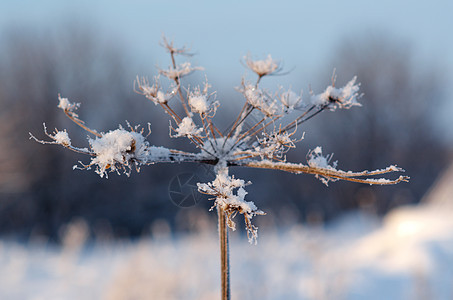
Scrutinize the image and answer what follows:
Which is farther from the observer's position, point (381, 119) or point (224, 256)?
point (381, 119)

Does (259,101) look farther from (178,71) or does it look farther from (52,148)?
(52,148)

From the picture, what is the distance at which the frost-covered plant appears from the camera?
0.81m

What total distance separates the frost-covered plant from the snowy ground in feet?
13.1

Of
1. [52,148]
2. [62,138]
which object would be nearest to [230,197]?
[62,138]

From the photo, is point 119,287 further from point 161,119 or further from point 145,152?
point 161,119

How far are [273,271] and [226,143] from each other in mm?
6555

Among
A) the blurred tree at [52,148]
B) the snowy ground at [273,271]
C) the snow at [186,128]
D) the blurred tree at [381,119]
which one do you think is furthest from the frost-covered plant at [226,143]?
the blurred tree at [381,119]

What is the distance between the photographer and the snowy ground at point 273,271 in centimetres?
491

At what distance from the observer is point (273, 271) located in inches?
276

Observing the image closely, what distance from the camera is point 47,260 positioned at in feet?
30.0

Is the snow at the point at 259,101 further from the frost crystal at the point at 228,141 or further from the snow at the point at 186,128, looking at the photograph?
the snow at the point at 186,128

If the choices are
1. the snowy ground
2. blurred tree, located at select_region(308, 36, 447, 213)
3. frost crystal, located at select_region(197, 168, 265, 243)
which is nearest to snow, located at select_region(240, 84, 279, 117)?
frost crystal, located at select_region(197, 168, 265, 243)

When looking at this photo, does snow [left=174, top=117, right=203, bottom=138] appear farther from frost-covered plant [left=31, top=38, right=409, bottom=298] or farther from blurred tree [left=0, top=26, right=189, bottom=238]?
blurred tree [left=0, top=26, right=189, bottom=238]

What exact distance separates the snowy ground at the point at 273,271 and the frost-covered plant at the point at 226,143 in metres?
4.01
